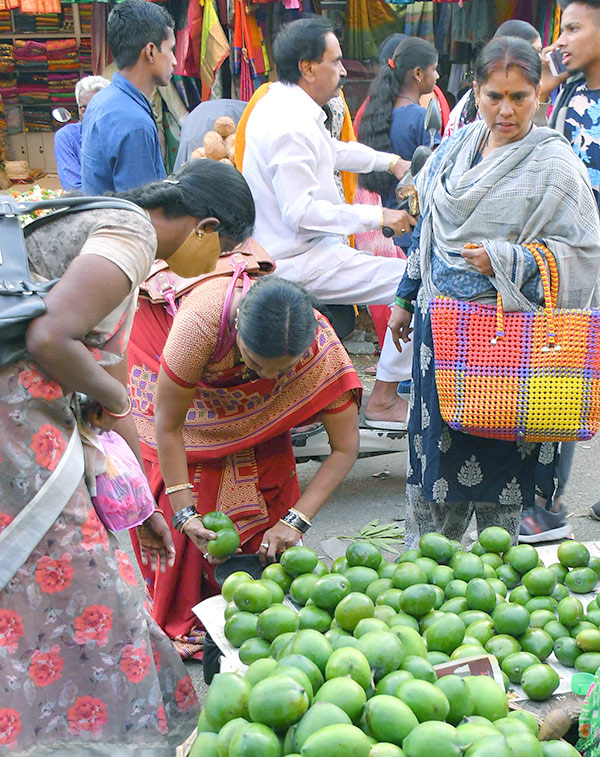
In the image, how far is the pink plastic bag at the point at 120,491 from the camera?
188 cm

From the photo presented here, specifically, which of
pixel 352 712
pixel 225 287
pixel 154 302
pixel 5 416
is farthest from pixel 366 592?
pixel 154 302

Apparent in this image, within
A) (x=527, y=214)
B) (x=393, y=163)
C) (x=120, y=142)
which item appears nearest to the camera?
(x=527, y=214)

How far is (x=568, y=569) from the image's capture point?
205 cm

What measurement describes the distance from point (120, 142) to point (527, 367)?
2237 mm

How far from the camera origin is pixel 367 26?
7211 millimetres

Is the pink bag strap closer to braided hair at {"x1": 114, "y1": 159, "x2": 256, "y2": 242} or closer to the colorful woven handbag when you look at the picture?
braided hair at {"x1": 114, "y1": 159, "x2": 256, "y2": 242}

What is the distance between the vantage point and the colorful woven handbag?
8.05ft

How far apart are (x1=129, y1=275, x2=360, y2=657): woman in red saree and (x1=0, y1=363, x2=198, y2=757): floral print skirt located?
562mm

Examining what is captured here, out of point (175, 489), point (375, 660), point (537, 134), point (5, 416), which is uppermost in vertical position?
point (537, 134)

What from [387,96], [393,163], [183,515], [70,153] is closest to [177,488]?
[183,515]

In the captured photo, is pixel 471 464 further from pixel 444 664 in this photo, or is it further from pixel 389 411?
pixel 389 411

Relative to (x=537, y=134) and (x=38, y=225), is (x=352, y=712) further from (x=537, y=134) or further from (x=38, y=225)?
(x=537, y=134)

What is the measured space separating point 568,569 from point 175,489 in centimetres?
116

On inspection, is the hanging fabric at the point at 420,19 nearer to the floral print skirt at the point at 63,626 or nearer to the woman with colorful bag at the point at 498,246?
the woman with colorful bag at the point at 498,246
